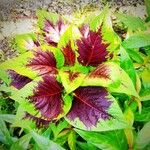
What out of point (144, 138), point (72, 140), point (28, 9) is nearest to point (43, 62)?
point (72, 140)

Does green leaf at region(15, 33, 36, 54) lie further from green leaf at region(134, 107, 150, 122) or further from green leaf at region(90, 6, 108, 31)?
green leaf at region(134, 107, 150, 122)

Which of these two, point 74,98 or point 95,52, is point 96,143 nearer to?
point 74,98

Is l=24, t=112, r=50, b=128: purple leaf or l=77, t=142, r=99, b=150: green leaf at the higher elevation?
l=24, t=112, r=50, b=128: purple leaf

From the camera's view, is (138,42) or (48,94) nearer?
(48,94)

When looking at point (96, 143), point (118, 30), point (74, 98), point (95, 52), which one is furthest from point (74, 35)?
point (118, 30)

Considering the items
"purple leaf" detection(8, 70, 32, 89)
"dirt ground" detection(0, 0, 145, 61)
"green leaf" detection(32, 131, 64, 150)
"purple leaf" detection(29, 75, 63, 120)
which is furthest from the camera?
"dirt ground" detection(0, 0, 145, 61)

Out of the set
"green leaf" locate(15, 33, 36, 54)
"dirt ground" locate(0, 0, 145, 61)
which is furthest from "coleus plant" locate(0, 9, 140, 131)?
"dirt ground" locate(0, 0, 145, 61)

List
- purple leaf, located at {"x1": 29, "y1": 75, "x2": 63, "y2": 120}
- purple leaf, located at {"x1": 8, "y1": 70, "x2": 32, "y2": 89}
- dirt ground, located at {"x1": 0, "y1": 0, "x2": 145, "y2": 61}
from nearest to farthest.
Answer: purple leaf, located at {"x1": 29, "y1": 75, "x2": 63, "y2": 120} → purple leaf, located at {"x1": 8, "y1": 70, "x2": 32, "y2": 89} → dirt ground, located at {"x1": 0, "y1": 0, "x2": 145, "y2": 61}
